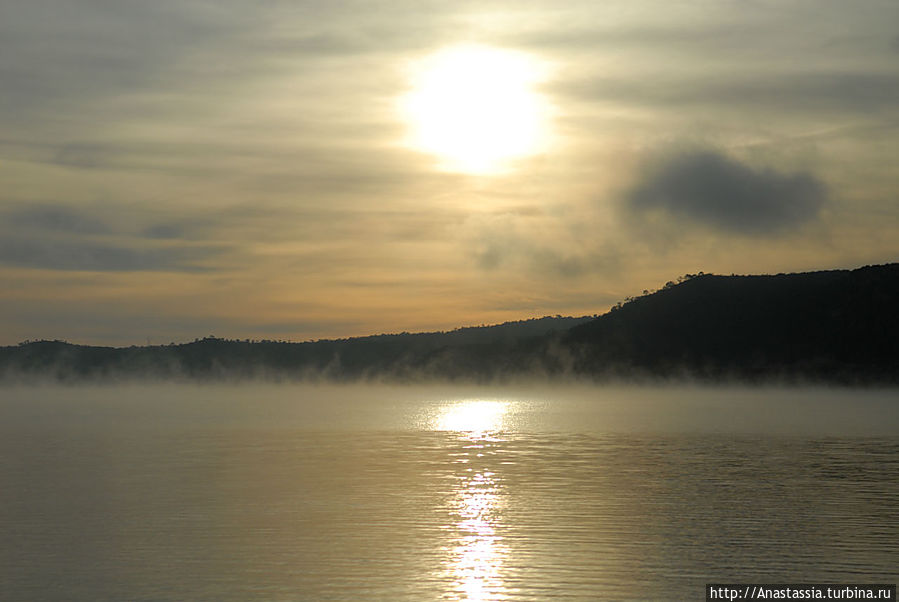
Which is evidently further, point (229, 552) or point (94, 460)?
point (94, 460)

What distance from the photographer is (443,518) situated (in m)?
40.1

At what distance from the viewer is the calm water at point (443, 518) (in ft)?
94.6

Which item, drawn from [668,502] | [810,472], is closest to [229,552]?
[668,502]

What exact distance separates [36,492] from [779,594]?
37.1m

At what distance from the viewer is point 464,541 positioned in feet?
114

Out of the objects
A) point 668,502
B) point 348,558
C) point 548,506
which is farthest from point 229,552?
point 668,502

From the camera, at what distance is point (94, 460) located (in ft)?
225

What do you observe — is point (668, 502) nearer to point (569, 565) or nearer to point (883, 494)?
point (883, 494)

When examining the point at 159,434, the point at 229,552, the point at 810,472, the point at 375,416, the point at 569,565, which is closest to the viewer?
the point at 569,565

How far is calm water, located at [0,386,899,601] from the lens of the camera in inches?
1136

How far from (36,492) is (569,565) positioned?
30811 mm

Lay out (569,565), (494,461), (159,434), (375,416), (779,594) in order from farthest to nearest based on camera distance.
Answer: (375,416) < (159,434) < (494,461) < (569,565) < (779,594)

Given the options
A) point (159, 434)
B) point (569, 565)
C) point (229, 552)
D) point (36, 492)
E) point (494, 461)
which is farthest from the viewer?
point (159, 434)

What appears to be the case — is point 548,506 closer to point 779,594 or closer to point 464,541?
point 464,541
